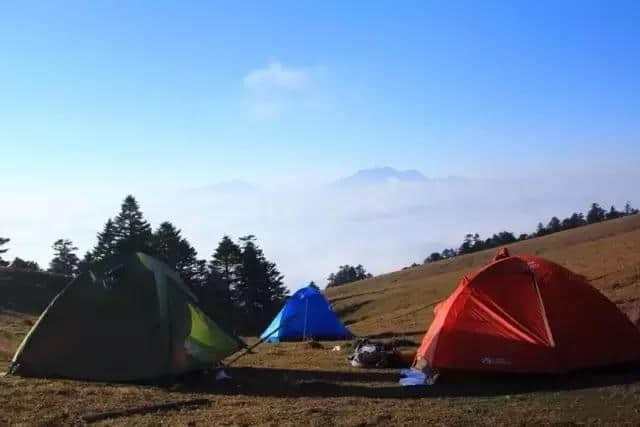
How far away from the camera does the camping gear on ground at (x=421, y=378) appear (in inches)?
500

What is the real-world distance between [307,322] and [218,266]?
43195 millimetres

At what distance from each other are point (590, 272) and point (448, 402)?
25.0 m

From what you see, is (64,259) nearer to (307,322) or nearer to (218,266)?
(218,266)

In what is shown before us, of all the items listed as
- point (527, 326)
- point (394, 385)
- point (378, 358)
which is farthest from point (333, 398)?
point (378, 358)

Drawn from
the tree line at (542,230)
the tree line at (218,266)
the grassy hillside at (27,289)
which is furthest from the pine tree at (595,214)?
the grassy hillside at (27,289)

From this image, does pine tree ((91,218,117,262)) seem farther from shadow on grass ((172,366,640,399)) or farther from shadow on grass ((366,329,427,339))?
shadow on grass ((172,366,640,399))

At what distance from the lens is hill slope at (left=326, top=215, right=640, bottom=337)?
26641 mm

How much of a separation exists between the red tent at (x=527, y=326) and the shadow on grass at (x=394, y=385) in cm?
24

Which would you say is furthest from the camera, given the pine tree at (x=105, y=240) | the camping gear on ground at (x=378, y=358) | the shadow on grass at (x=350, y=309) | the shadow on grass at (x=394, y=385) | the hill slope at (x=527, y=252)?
the pine tree at (x=105, y=240)

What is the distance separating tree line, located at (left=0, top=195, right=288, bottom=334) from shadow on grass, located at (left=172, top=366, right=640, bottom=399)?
4577 centimetres

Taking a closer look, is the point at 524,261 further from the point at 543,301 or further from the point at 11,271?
the point at 11,271

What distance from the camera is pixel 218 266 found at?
A: 223 feet

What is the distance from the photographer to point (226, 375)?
14.1 m

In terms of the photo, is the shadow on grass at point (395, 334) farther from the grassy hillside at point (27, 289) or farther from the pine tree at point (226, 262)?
the pine tree at point (226, 262)
